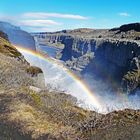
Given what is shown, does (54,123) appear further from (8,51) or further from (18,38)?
A: (18,38)

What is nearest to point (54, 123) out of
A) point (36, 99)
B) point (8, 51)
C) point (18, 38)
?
point (36, 99)

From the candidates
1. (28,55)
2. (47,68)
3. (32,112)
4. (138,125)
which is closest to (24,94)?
(32,112)

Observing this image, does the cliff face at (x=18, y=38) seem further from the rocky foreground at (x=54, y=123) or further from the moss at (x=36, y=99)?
the rocky foreground at (x=54, y=123)

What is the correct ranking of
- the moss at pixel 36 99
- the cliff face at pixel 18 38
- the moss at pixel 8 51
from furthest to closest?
the cliff face at pixel 18 38 → the moss at pixel 8 51 → the moss at pixel 36 99

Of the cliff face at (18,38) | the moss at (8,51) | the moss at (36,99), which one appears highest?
the moss at (36,99)

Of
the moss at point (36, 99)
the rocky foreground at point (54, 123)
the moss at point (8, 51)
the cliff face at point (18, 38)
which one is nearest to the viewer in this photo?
the rocky foreground at point (54, 123)

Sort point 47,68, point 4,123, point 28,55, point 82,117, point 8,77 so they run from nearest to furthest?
point 4,123
point 82,117
point 8,77
point 28,55
point 47,68

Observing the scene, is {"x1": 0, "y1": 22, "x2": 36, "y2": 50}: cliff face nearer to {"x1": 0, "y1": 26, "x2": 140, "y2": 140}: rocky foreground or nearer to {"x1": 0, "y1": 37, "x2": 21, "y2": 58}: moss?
{"x1": 0, "y1": 37, "x2": 21, "y2": 58}: moss

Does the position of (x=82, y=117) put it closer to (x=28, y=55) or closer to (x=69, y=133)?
(x=69, y=133)

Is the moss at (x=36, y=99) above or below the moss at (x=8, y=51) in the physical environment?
above

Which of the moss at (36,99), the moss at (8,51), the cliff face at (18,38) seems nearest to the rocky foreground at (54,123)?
the moss at (36,99)

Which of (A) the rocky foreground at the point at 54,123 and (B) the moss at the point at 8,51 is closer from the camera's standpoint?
(A) the rocky foreground at the point at 54,123
